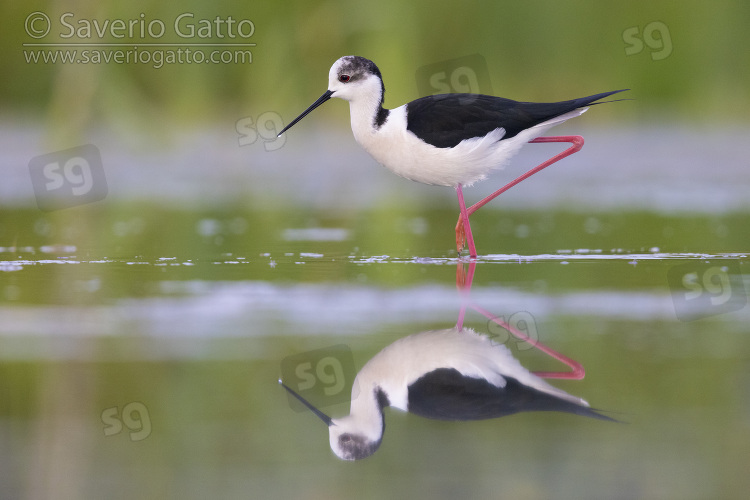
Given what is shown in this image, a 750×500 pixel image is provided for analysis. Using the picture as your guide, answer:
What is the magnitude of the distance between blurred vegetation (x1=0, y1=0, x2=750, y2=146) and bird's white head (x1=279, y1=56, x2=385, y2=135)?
10.1 feet

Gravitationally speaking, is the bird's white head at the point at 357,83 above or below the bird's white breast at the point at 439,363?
above

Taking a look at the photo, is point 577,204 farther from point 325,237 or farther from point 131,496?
point 131,496

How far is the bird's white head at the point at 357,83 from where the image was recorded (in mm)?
5887

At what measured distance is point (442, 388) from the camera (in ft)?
10.3

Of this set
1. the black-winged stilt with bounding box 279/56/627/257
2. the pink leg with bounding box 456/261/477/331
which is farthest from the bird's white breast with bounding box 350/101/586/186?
the pink leg with bounding box 456/261/477/331

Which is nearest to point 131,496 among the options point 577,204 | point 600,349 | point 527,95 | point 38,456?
point 38,456

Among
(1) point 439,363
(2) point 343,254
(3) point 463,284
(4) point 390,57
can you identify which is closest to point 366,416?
(1) point 439,363

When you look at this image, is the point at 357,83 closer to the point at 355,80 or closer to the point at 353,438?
the point at 355,80

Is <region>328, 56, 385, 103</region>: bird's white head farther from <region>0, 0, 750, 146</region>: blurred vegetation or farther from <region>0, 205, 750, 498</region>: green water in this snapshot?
<region>0, 0, 750, 146</region>: blurred vegetation

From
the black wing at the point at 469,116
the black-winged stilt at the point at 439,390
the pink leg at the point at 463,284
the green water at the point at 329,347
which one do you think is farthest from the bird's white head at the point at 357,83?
the black-winged stilt at the point at 439,390

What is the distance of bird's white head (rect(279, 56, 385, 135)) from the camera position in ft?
19.3

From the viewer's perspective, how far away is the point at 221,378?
3.26 metres

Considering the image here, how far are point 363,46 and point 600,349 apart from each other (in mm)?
5938

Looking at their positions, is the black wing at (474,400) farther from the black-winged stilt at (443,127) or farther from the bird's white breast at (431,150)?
the bird's white breast at (431,150)
